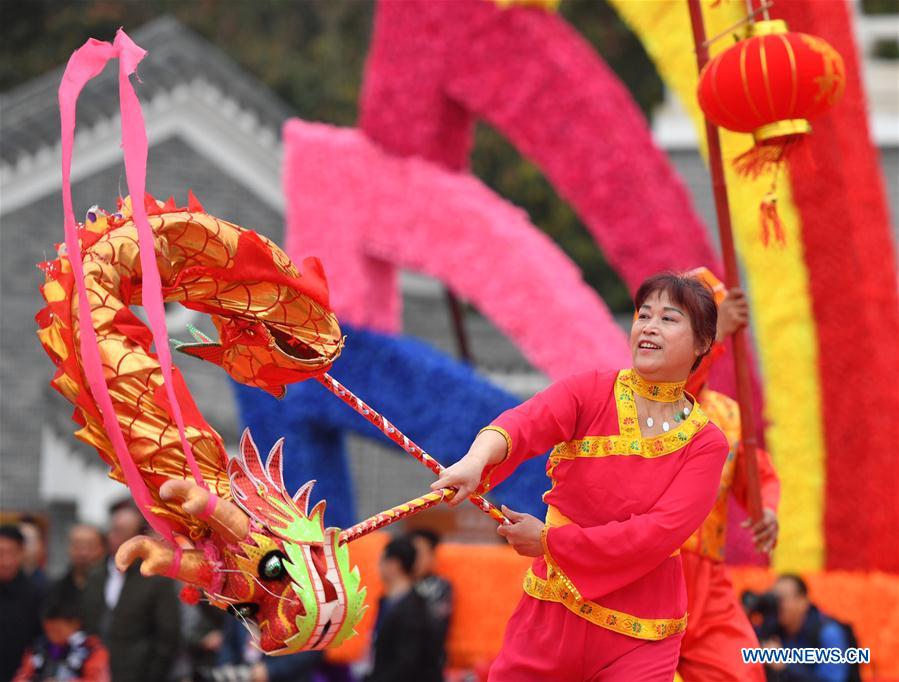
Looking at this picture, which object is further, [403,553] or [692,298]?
[403,553]

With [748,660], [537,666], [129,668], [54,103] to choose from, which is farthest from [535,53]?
[54,103]

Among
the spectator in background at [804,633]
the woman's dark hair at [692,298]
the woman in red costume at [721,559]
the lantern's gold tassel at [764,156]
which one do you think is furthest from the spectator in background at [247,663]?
the woman's dark hair at [692,298]

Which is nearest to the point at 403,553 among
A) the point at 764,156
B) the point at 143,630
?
the point at 143,630

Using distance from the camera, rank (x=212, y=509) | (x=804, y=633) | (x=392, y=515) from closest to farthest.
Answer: (x=212, y=509)
(x=392, y=515)
(x=804, y=633)

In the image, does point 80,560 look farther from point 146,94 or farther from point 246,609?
point 146,94

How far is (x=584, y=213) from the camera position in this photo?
7102mm

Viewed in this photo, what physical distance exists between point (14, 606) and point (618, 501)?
3.96 meters

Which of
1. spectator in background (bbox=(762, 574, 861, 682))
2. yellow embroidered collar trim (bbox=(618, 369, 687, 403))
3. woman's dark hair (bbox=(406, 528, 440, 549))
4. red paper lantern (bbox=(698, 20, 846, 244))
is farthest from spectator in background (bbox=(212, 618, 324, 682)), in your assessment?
yellow embroidered collar trim (bbox=(618, 369, 687, 403))

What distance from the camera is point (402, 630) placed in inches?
221

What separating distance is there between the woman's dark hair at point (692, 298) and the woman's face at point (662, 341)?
11 millimetres

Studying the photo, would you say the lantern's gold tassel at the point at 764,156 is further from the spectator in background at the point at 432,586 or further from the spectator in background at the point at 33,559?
the spectator in background at the point at 33,559

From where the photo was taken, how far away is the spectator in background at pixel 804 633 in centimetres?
467

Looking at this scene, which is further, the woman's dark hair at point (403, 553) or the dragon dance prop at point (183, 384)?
the woman's dark hair at point (403, 553)

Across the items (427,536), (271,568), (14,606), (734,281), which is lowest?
(271,568)
